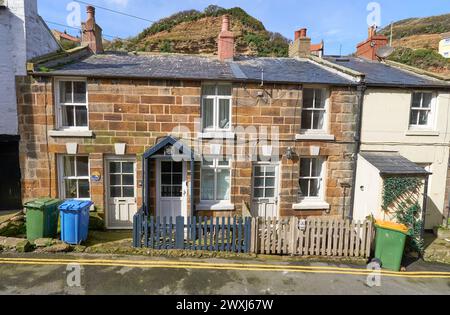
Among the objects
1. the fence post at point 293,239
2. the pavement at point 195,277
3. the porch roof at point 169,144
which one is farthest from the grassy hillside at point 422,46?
the porch roof at point 169,144

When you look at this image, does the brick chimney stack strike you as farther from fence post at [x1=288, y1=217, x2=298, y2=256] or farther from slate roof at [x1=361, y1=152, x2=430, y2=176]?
fence post at [x1=288, y1=217, x2=298, y2=256]

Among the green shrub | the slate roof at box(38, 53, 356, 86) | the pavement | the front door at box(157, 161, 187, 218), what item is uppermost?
the green shrub

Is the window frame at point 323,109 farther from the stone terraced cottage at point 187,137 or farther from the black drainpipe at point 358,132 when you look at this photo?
the black drainpipe at point 358,132

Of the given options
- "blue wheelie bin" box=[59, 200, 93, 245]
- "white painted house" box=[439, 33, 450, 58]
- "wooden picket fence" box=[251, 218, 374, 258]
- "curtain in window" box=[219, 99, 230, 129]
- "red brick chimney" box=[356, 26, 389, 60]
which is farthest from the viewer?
"white painted house" box=[439, 33, 450, 58]

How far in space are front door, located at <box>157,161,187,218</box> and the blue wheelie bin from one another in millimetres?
2657

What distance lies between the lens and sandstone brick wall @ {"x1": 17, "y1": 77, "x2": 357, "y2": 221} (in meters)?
9.38

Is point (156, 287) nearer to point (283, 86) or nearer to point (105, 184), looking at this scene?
point (105, 184)

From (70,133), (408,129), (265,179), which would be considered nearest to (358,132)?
(408,129)

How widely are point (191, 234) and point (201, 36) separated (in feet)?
93.3

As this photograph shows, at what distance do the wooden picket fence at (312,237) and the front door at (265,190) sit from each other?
2097 millimetres

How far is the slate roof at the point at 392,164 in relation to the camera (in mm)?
A: 8891

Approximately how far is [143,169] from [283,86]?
5.90m

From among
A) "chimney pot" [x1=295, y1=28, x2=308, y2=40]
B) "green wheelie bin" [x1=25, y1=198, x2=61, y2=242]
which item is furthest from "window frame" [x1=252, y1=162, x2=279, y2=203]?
"chimney pot" [x1=295, y1=28, x2=308, y2=40]

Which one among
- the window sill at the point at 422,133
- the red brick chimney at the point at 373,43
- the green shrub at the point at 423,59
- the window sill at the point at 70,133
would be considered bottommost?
the window sill at the point at 70,133
